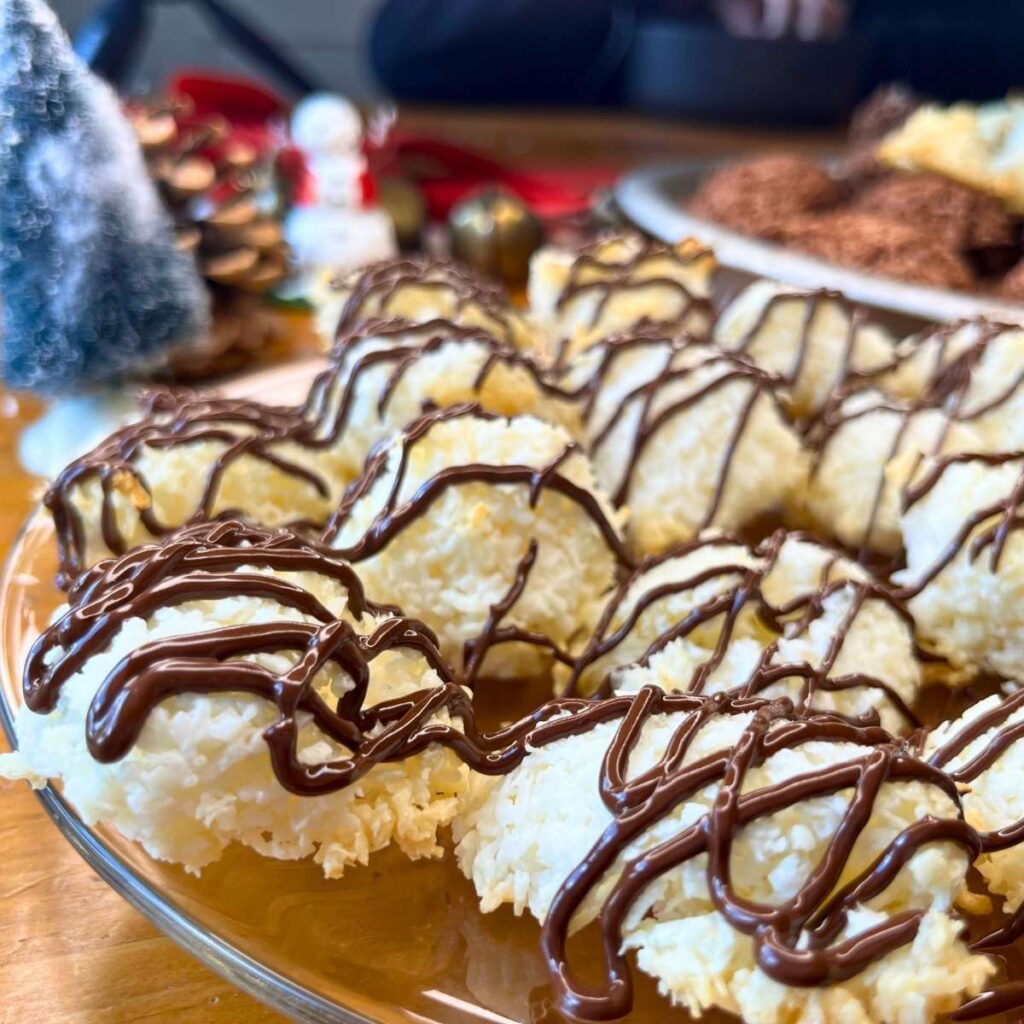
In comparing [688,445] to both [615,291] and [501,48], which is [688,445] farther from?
[501,48]

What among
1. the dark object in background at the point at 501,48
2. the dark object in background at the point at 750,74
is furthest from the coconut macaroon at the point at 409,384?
the dark object in background at the point at 501,48

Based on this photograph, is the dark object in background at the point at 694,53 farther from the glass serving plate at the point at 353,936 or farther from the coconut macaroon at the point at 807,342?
the glass serving plate at the point at 353,936

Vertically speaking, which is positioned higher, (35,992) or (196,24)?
(196,24)

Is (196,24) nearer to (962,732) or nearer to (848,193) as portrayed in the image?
(848,193)

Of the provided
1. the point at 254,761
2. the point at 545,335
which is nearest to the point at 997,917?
the point at 254,761

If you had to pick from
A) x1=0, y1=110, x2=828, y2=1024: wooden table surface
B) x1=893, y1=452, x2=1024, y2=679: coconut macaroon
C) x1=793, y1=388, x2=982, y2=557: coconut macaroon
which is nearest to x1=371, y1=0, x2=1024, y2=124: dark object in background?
x1=793, y1=388, x2=982, y2=557: coconut macaroon

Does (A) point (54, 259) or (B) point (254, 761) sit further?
(A) point (54, 259)
